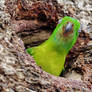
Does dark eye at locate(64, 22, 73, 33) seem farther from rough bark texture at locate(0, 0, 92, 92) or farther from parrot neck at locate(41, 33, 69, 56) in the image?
rough bark texture at locate(0, 0, 92, 92)

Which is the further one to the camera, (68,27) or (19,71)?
(68,27)

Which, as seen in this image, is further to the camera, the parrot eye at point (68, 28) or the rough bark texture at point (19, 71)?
the parrot eye at point (68, 28)

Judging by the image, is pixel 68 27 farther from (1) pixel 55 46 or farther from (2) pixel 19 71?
(2) pixel 19 71

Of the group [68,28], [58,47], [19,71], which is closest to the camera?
[19,71]

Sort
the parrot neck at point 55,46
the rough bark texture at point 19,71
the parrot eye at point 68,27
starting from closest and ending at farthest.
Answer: the rough bark texture at point 19,71 < the parrot eye at point 68,27 < the parrot neck at point 55,46

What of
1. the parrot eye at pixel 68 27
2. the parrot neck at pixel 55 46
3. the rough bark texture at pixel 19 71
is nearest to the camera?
the rough bark texture at pixel 19 71

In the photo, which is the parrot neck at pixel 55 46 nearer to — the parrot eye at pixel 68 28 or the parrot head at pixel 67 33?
the parrot head at pixel 67 33

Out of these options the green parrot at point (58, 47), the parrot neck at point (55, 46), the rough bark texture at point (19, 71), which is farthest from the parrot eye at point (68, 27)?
the rough bark texture at point (19, 71)

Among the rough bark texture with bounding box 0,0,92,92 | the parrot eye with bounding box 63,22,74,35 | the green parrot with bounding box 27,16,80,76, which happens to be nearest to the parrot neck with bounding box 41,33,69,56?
the green parrot with bounding box 27,16,80,76

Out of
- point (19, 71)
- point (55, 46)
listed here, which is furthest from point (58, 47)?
point (19, 71)
